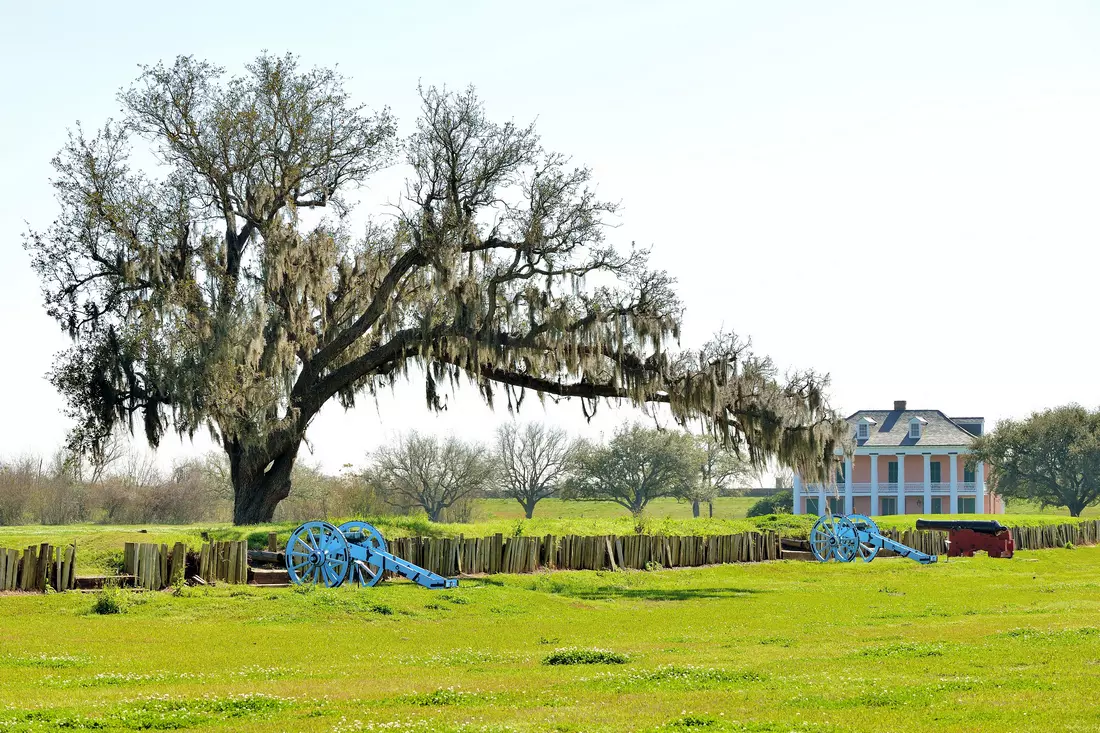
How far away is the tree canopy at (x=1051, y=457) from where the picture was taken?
212ft

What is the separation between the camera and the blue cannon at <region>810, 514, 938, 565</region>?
117 feet

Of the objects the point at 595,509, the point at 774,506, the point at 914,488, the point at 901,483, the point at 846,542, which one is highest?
the point at 901,483

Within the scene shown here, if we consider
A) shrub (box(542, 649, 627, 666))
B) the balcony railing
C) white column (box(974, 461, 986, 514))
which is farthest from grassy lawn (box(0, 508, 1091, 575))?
white column (box(974, 461, 986, 514))

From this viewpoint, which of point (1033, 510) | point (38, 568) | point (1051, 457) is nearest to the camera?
point (38, 568)

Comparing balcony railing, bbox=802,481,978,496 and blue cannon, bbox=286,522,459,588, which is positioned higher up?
balcony railing, bbox=802,481,978,496

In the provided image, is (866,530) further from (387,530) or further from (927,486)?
(927,486)

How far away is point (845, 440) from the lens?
2936 centimetres

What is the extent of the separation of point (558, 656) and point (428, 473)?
5913 centimetres

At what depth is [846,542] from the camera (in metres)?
35.9

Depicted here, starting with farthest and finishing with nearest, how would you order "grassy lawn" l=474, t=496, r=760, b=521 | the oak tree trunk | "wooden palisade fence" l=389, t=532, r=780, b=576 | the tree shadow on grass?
"grassy lawn" l=474, t=496, r=760, b=521
the oak tree trunk
"wooden palisade fence" l=389, t=532, r=780, b=576
the tree shadow on grass

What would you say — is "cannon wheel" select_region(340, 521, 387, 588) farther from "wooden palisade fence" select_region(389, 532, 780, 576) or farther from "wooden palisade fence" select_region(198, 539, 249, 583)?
"wooden palisade fence" select_region(198, 539, 249, 583)

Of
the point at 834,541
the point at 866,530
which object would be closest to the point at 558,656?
the point at 834,541

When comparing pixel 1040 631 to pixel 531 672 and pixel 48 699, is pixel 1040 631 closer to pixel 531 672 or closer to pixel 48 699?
pixel 531 672

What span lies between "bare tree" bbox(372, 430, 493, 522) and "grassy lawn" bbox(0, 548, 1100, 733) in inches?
1766
